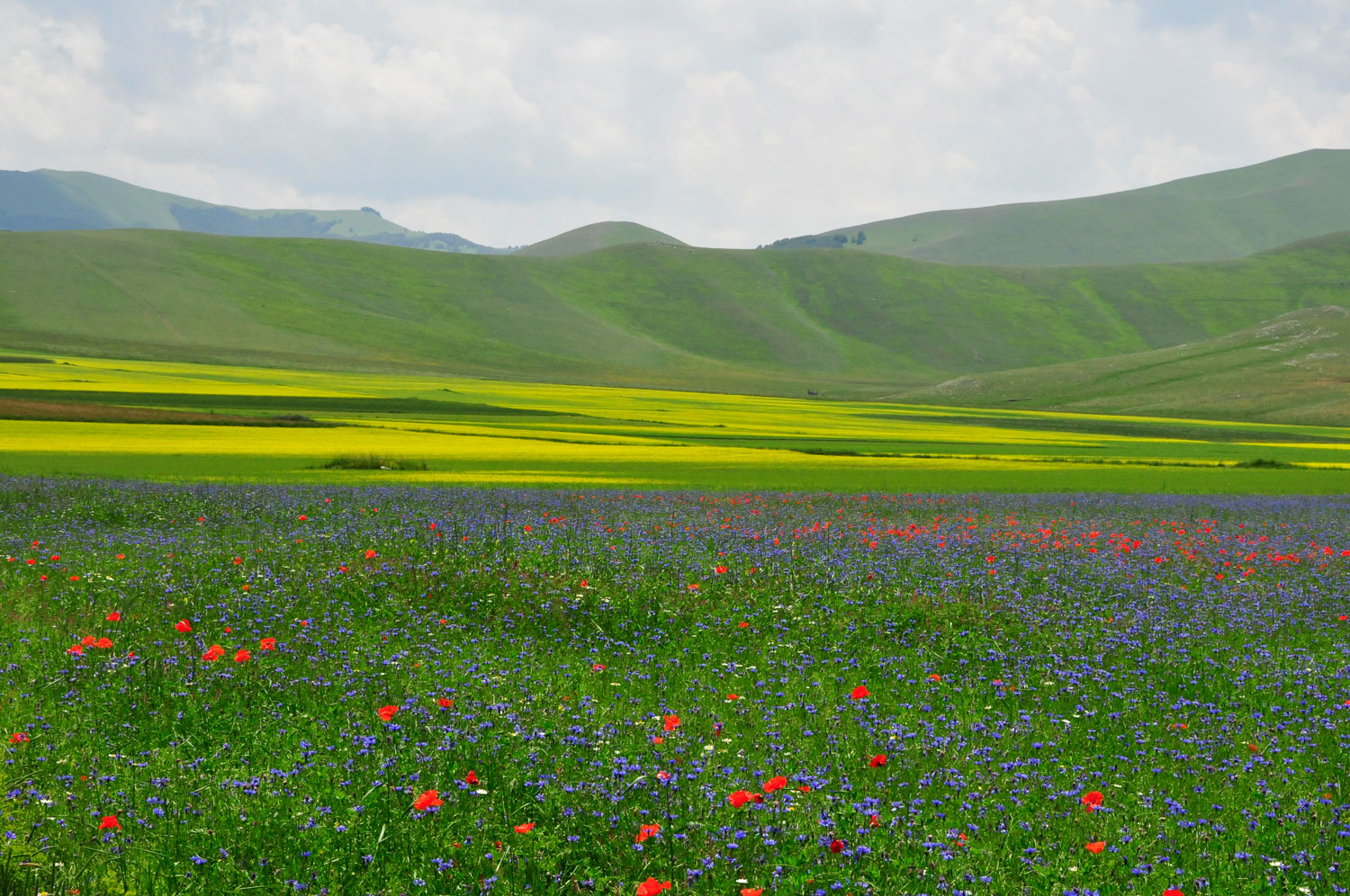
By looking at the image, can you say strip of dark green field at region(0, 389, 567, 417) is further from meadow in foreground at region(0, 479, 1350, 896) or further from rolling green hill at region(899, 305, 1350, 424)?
rolling green hill at region(899, 305, 1350, 424)

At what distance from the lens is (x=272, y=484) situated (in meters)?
28.9

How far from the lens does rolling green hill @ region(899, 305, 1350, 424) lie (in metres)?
144

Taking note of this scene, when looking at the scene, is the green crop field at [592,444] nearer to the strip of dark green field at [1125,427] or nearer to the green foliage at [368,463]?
the green foliage at [368,463]

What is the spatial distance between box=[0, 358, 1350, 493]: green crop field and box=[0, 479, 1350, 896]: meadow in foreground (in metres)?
19.3

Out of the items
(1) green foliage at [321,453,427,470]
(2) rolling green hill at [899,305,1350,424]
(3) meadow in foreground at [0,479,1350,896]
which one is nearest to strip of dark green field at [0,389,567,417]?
(1) green foliage at [321,453,427,470]

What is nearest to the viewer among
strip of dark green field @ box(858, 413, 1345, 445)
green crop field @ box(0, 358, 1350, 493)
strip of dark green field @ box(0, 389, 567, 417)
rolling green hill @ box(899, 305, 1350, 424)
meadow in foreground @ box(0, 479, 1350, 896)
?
meadow in foreground @ box(0, 479, 1350, 896)

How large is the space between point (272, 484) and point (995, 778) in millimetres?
25207

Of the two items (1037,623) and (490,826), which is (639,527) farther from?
(490,826)

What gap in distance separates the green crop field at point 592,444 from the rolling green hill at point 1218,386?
130 feet

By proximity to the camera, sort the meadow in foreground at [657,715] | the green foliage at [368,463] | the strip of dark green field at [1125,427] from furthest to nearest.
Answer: the strip of dark green field at [1125,427]
the green foliage at [368,463]
the meadow in foreground at [657,715]

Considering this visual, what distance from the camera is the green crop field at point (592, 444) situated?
39031 mm

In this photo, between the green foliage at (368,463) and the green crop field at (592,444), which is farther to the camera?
the green foliage at (368,463)

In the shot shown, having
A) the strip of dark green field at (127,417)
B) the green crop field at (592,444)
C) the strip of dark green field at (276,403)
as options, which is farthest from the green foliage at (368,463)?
the strip of dark green field at (276,403)

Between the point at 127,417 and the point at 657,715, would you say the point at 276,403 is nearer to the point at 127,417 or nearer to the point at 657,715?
the point at 127,417
